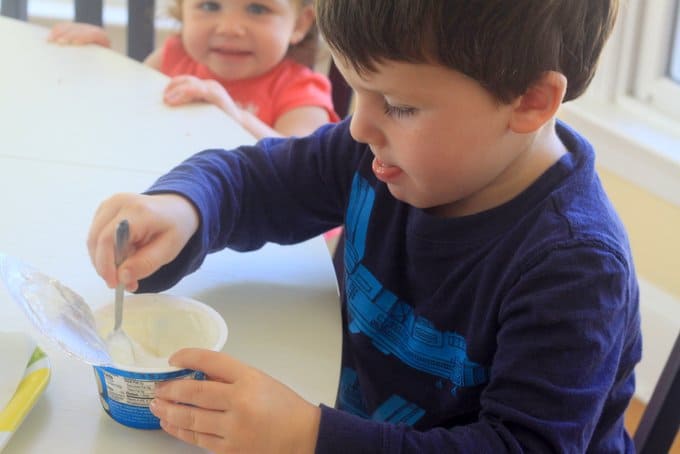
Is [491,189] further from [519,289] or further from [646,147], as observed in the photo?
[646,147]

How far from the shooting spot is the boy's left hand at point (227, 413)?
0.57 m

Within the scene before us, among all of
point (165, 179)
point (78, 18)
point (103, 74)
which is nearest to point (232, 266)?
point (165, 179)

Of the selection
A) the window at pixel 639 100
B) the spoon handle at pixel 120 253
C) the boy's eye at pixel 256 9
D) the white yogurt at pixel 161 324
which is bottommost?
the window at pixel 639 100

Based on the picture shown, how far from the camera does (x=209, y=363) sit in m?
0.58

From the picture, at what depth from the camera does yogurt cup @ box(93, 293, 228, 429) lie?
0.57 meters

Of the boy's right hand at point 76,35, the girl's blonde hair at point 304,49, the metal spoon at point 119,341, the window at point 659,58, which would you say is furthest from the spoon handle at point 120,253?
the window at point 659,58

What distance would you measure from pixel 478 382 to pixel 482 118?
223 millimetres

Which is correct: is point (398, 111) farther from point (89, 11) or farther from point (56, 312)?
point (89, 11)

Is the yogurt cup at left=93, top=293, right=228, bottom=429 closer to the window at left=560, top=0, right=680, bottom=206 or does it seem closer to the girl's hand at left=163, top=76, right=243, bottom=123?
the girl's hand at left=163, top=76, right=243, bottom=123

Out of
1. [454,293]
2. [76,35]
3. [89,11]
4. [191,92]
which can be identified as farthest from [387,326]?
[89,11]

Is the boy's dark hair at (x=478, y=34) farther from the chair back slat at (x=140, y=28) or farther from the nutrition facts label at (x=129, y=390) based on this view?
the chair back slat at (x=140, y=28)

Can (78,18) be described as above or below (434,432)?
below

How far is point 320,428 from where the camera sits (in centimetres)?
59

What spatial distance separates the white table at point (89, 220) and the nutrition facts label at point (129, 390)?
3 cm
